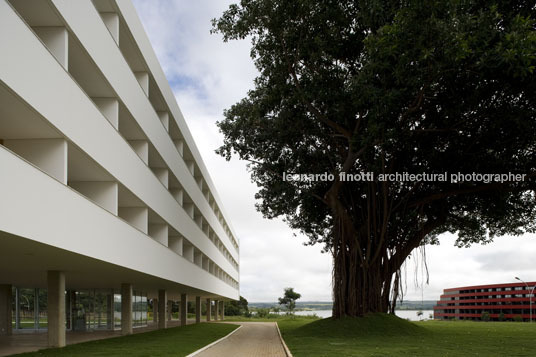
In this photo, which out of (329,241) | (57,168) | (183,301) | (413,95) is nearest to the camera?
(57,168)

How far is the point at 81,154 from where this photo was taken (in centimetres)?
1480

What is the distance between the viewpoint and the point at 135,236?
62.3ft

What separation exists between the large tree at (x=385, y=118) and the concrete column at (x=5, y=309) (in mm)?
12255

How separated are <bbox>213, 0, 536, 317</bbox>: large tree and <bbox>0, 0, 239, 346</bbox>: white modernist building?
160 inches

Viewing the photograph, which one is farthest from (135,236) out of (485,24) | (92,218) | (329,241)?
(329,241)

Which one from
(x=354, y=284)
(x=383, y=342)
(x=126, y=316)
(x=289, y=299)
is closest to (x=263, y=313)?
(x=289, y=299)

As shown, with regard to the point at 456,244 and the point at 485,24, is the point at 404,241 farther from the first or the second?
the point at 485,24

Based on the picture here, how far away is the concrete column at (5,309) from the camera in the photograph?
24.8m

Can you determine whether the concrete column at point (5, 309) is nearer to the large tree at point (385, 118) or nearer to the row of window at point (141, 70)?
the row of window at point (141, 70)

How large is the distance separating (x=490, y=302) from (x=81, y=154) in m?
79.0

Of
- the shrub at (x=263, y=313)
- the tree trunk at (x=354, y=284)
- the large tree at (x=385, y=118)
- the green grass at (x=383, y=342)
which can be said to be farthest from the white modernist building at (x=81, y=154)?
the shrub at (x=263, y=313)

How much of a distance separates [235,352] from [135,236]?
18.1 ft

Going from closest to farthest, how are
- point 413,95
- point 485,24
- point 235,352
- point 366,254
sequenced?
point 485,24
point 235,352
point 413,95
point 366,254

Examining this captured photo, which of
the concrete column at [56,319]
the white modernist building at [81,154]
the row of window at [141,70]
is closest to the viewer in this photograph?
the white modernist building at [81,154]
